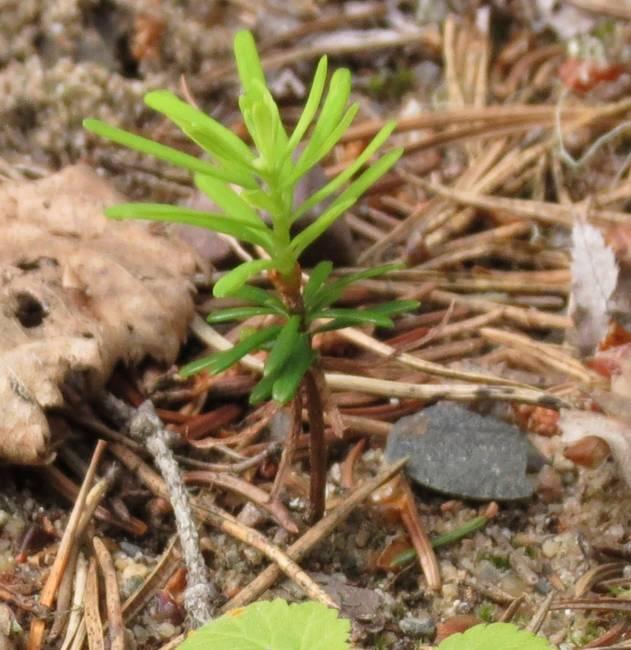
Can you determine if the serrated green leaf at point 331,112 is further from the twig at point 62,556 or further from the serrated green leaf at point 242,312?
the twig at point 62,556

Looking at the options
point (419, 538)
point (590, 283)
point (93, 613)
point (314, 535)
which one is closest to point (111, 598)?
point (93, 613)

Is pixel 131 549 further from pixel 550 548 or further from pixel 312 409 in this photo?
pixel 550 548

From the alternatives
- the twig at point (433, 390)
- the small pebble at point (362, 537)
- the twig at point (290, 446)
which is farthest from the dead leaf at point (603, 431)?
the twig at point (290, 446)

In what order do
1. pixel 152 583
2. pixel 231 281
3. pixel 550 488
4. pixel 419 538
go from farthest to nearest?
pixel 550 488 < pixel 419 538 < pixel 152 583 < pixel 231 281

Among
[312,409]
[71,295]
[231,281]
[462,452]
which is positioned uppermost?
[231,281]

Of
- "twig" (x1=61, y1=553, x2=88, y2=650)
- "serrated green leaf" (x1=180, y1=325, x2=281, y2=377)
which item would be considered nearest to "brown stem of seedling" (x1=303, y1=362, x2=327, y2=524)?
"serrated green leaf" (x1=180, y1=325, x2=281, y2=377)

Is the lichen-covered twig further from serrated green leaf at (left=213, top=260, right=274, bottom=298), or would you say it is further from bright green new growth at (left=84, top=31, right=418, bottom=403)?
serrated green leaf at (left=213, top=260, right=274, bottom=298)
